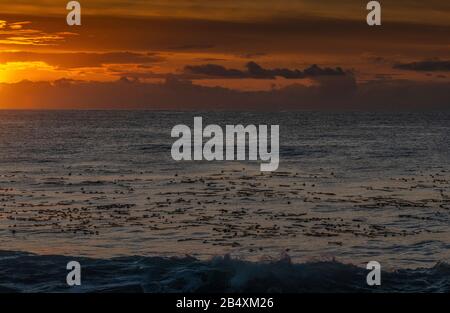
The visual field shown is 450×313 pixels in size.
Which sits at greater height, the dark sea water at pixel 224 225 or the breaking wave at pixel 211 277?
the dark sea water at pixel 224 225

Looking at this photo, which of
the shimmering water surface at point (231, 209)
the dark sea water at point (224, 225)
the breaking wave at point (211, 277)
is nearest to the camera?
the breaking wave at point (211, 277)

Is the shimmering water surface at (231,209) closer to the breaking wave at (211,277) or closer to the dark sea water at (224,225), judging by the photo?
the dark sea water at (224,225)

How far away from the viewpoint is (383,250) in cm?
3209

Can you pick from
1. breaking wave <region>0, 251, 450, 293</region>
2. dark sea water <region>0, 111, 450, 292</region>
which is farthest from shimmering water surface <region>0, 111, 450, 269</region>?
breaking wave <region>0, 251, 450, 293</region>

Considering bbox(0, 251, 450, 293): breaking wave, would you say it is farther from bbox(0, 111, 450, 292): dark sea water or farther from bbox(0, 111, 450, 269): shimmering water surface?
bbox(0, 111, 450, 269): shimmering water surface

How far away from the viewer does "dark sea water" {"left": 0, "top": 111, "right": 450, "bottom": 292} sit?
26.2 metres

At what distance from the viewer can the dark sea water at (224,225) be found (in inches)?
1030

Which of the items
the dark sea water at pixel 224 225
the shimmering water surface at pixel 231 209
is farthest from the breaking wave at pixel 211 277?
the shimmering water surface at pixel 231 209

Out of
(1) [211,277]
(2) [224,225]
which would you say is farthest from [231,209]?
(1) [211,277]

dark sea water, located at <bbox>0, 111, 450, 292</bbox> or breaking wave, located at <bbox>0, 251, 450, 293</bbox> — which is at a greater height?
dark sea water, located at <bbox>0, 111, 450, 292</bbox>

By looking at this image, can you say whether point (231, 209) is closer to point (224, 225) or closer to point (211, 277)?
point (224, 225)

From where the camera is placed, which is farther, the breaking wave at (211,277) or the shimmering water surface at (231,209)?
the shimmering water surface at (231,209)
